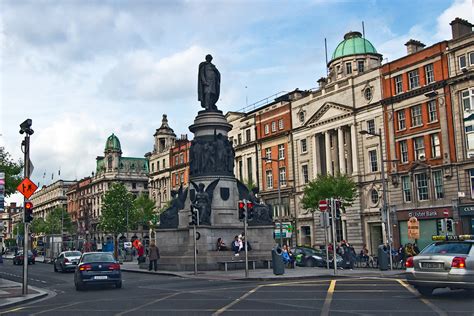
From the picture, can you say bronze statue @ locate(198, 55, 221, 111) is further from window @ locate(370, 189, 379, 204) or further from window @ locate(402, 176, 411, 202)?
window @ locate(370, 189, 379, 204)

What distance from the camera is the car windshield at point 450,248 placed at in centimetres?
1493

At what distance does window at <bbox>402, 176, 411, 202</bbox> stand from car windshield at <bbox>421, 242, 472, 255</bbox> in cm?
3802

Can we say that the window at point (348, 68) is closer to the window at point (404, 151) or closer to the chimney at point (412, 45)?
the chimney at point (412, 45)

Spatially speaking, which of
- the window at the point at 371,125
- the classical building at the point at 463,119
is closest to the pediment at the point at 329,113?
the window at the point at 371,125

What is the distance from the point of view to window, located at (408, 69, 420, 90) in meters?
52.0

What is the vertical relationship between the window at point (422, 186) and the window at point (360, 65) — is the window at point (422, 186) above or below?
below

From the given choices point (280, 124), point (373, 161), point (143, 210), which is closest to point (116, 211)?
point (143, 210)

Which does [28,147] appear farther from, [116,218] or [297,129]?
[116,218]

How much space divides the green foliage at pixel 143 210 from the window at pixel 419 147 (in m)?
46.0

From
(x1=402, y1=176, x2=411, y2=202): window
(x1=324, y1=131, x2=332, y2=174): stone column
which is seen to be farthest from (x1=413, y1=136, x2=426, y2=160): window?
(x1=324, y1=131, x2=332, y2=174): stone column

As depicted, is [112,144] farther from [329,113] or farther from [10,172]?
[10,172]

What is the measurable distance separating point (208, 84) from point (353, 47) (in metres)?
35.3

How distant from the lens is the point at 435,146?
164 ft

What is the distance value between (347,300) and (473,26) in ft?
147
